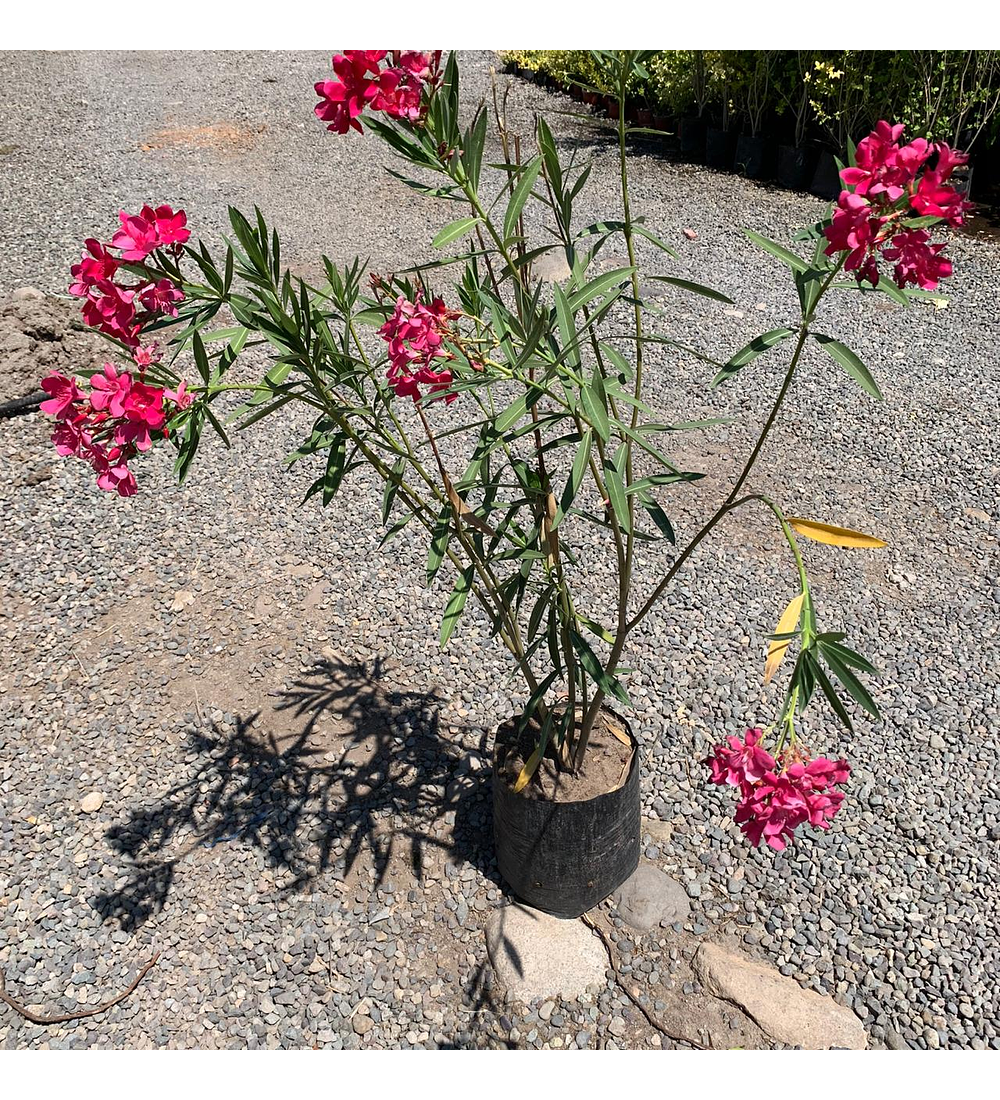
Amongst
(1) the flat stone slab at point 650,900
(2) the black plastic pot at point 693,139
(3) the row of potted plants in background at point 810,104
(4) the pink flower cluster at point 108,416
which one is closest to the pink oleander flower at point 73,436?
(4) the pink flower cluster at point 108,416

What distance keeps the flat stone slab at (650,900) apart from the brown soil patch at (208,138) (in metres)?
6.98

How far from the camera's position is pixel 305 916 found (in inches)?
79.5

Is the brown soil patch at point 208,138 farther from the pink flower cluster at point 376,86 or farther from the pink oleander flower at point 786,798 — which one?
the pink oleander flower at point 786,798

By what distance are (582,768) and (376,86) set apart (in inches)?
51.8

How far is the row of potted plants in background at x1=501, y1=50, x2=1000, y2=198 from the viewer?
18.4 feet

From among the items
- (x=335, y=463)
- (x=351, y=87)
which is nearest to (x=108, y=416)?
(x=335, y=463)

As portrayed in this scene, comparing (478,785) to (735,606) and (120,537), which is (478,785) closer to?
(735,606)

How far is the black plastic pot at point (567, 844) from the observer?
6.01ft

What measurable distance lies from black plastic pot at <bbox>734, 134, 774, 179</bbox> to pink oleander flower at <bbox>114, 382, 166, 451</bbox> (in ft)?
20.5

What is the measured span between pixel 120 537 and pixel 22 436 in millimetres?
929

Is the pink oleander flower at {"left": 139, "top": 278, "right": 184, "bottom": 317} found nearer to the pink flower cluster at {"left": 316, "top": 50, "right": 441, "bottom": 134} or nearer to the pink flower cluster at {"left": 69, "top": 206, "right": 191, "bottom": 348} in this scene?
the pink flower cluster at {"left": 69, "top": 206, "right": 191, "bottom": 348}

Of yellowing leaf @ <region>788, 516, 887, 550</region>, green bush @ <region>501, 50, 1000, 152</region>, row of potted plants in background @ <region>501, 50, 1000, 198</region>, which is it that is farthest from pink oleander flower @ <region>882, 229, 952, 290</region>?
green bush @ <region>501, 50, 1000, 152</region>

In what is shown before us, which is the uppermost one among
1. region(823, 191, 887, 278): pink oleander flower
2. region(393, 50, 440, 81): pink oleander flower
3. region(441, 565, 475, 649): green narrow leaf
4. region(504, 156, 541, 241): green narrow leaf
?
region(393, 50, 440, 81): pink oleander flower

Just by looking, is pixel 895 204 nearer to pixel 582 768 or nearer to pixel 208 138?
pixel 582 768
